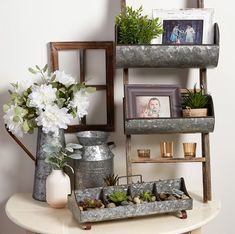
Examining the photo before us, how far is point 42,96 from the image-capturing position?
1.63m

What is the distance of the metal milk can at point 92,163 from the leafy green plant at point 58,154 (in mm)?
39

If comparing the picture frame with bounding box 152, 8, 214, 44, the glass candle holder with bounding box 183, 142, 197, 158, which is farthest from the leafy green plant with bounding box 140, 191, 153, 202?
the picture frame with bounding box 152, 8, 214, 44

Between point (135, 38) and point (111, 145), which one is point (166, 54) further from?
point (111, 145)

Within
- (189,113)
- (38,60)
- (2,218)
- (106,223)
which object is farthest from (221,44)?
(2,218)

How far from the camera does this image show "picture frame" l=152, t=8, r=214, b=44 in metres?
1.74

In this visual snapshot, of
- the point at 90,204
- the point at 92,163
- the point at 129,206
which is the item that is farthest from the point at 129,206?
the point at 92,163

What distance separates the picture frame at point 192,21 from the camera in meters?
1.74

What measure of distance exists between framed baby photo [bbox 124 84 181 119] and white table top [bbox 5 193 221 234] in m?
0.37

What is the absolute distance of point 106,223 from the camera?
1515 millimetres

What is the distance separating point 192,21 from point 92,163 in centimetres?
66

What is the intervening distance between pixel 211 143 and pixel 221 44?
0.42 m

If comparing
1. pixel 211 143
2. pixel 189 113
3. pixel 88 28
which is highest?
pixel 88 28

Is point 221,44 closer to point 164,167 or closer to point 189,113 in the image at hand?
point 189,113

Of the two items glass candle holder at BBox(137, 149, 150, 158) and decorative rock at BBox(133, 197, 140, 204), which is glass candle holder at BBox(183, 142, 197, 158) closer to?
glass candle holder at BBox(137, 149, 150, 158)
